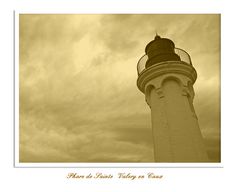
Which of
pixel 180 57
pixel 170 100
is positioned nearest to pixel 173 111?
pixel 170 100

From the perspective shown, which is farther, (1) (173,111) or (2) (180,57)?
(2) (180,57)

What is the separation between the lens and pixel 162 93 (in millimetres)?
7828

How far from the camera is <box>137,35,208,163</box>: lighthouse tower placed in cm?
717

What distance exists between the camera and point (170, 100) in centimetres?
770

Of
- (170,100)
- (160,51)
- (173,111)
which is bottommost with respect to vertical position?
(173,111)

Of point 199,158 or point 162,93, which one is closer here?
point 199,158

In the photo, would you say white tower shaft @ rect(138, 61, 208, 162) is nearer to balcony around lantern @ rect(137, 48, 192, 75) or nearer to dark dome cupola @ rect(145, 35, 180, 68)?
balcony around lantern @ rect(137, 48, 192, 75)

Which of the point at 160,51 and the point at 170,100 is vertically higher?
the point at 160,51

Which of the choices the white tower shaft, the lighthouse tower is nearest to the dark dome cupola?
the lighthouse tower

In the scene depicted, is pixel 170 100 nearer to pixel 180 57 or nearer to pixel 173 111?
pixel 173 111
